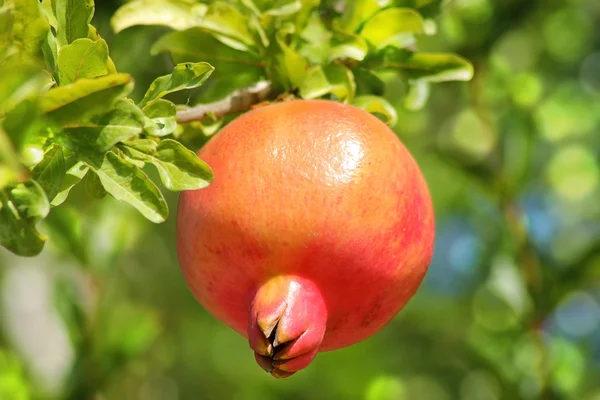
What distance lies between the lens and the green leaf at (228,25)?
1170mm

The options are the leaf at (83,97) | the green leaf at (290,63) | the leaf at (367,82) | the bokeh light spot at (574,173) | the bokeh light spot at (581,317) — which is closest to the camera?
the leaf at (83,97)

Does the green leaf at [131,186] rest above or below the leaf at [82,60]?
below

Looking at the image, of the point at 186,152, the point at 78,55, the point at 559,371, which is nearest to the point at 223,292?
the point at 186,152

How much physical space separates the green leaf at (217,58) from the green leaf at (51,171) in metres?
0.36

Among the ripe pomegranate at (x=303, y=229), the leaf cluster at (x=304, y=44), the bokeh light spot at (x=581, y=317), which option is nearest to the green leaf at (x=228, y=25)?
the leaf cluster at (x=304, y=44)

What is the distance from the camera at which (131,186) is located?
3.06 ft

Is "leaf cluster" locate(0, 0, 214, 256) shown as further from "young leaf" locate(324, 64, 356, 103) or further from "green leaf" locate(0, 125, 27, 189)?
"young leaf" locate(324, 64, 356, 103)

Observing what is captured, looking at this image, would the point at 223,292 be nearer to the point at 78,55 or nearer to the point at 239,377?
the point at 78,55

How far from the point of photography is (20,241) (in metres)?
0.87

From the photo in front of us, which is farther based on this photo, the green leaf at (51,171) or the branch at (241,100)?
the branch at (241,100)

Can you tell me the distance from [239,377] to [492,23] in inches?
79.1

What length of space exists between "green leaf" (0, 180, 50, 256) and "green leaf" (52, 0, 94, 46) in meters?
0.22

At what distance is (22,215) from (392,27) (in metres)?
0.65

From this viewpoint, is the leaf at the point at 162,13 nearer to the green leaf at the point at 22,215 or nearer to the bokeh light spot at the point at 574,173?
the green leaf at the point at 22,215
